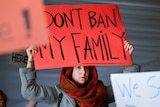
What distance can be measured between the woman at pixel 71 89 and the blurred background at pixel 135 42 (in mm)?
745

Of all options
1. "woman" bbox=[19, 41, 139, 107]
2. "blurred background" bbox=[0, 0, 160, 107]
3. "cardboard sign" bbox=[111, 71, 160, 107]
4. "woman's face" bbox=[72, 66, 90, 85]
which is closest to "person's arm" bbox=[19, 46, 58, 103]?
"woman" bbox=[19, 41, 139, 107]

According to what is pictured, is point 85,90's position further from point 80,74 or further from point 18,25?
point 18,25

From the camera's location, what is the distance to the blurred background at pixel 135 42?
2002 millimetres

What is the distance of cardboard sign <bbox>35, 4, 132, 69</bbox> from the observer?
46.1 inches

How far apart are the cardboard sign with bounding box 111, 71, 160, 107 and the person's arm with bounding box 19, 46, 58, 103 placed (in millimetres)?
350

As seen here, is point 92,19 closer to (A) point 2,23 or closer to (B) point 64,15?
(B) point 64,15

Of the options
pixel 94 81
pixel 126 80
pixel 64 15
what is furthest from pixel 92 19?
pixel 126 80

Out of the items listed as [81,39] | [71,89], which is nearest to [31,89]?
[71,89]

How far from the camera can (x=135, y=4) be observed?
205 centimetres

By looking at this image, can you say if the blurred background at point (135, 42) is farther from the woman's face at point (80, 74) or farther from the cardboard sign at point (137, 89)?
the cardboard sign at point (137, 89)

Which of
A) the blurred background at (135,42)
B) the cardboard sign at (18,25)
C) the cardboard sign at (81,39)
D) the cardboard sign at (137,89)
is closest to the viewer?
the cardboard sign at (18,25)

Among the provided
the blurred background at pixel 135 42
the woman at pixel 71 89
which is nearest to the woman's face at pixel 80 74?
the woman at pixel 71 89

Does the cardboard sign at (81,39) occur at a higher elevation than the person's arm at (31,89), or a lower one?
higher

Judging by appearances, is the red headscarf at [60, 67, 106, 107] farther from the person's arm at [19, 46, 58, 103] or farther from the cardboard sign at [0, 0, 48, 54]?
the cardboard sign at [0, 0, 48, 54]
